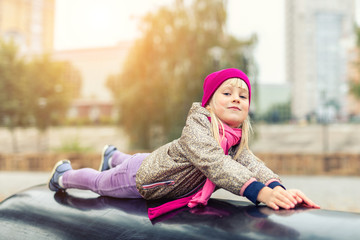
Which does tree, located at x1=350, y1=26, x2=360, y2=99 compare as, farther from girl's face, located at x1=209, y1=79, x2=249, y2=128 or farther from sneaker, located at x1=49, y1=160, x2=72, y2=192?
sneaker, located at x1=49, y1=160, x2=72, y2=192

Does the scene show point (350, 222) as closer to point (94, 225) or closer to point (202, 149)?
point (202, 149)

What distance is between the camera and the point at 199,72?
34.0 feet

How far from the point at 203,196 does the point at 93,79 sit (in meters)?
52.9

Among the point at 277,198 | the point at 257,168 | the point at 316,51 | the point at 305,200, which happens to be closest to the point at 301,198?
the point at 305,200

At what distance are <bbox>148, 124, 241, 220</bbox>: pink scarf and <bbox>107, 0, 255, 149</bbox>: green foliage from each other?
8.52 metres

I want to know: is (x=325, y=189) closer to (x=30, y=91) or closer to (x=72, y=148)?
(x=72, y=148)

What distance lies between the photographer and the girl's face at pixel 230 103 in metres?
1.65

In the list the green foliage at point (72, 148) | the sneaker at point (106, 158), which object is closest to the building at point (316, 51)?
the green foliage at point (72, 148)

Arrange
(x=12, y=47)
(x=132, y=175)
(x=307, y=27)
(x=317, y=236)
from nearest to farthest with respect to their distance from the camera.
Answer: (x=317, y=236)
(x=132, y=175)
(x=12, y=47)
(x=307, y=27)

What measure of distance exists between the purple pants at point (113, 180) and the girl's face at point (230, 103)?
52cm

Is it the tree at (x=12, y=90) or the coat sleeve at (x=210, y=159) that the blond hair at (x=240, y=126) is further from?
the tree at (x=12, y=90)

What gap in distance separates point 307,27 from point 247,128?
96573mm

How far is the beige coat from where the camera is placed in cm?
147

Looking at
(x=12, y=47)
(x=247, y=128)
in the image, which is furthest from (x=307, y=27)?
(x=247, y=128)
